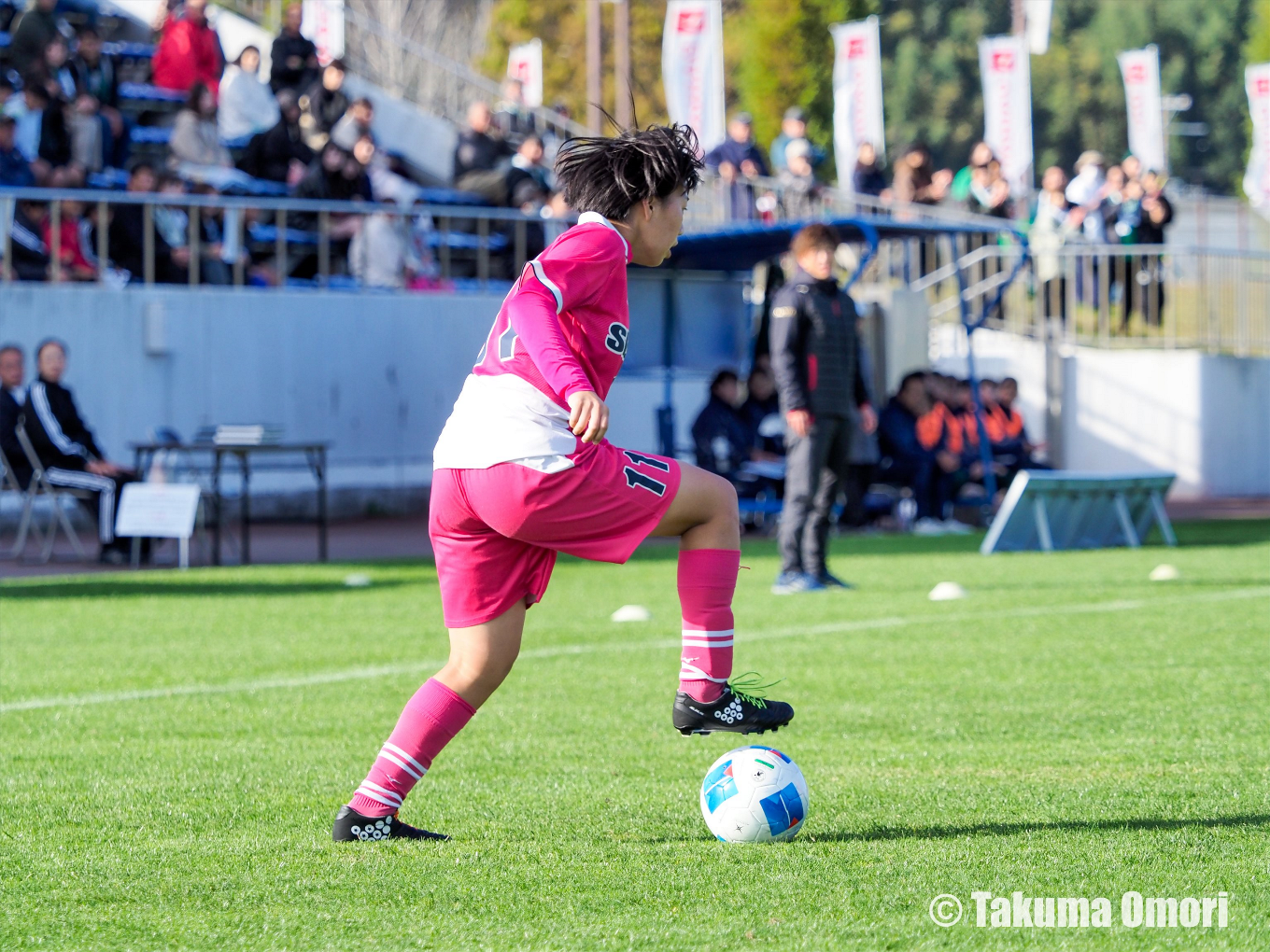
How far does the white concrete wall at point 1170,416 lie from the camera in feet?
73.4

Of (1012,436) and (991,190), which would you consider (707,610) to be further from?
(991,190)

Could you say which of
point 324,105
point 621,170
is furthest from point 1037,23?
point 621,170

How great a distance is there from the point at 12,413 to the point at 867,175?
15559 millimetres

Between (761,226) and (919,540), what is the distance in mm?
3221

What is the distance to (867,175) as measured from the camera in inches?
1027

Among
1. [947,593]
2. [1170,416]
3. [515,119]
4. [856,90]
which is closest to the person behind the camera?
[947,593]

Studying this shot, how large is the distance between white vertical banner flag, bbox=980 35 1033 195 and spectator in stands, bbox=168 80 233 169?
15488 mm

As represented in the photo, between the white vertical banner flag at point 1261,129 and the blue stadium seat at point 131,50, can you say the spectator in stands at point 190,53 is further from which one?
the white vertical banner flag at point 1261,129

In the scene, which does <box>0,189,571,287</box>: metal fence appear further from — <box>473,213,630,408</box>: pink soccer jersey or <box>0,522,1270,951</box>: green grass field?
<box>473,213,630,408</box>: pink soccer jersey

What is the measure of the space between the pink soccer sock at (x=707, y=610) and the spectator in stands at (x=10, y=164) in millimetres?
14625

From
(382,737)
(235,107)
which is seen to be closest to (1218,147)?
(235,107)

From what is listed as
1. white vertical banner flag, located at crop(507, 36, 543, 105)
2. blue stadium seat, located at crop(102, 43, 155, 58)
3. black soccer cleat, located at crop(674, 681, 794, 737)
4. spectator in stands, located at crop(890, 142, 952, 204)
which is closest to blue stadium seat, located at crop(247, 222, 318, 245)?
blue stadium seat, located at crop(102, 43, 155, 58)

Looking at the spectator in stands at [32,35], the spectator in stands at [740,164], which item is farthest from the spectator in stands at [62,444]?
the spectator in stands at [740,164]

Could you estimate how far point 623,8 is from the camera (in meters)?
31.9
